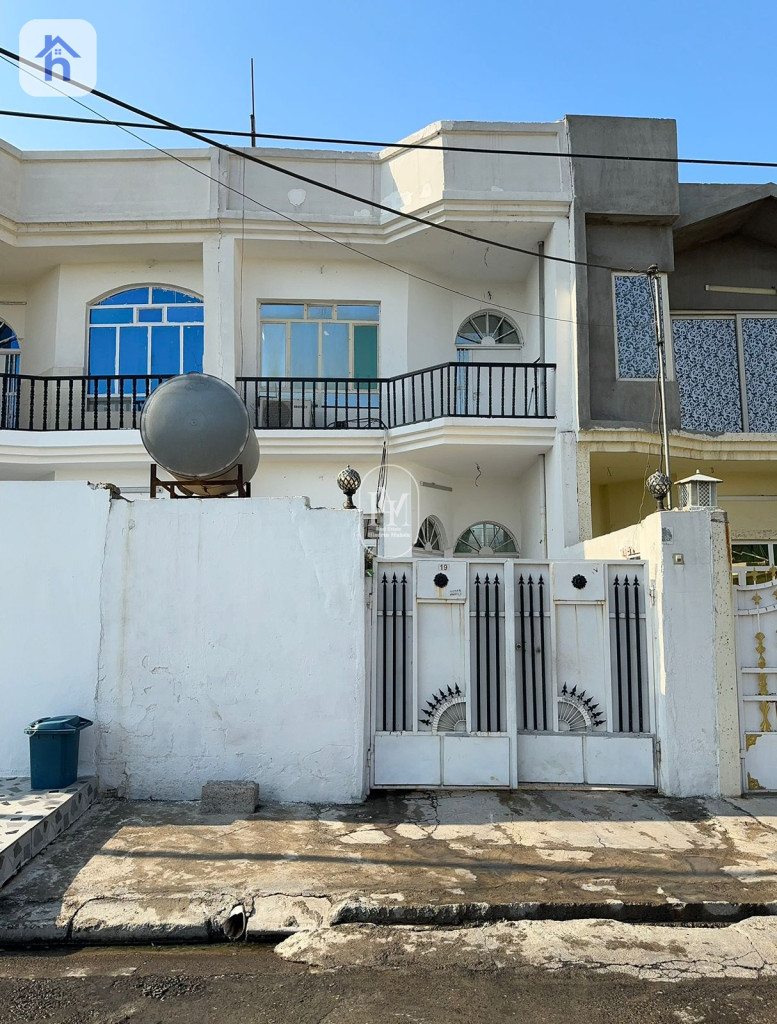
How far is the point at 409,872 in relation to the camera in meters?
5.07

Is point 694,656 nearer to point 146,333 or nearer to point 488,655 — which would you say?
point 488,655

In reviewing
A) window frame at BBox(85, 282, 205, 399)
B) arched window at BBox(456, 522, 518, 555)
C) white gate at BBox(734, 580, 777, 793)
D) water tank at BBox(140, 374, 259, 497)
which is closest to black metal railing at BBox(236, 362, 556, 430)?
window frame at BBox(85, 282, 205, 399)

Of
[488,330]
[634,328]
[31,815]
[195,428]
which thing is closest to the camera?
[31,815]

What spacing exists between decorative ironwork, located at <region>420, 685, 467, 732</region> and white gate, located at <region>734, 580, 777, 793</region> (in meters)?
2.55

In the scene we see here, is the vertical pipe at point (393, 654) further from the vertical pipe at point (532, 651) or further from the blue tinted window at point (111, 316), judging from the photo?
the blue tinted window at point (111, 316)

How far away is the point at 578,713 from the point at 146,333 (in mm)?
10226

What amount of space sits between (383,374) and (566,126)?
4950mm

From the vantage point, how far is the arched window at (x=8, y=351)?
46.3ft

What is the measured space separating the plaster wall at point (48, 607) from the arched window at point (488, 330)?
28.6 feet

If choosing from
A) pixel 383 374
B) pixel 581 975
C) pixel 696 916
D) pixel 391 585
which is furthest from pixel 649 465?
pixel 581 975

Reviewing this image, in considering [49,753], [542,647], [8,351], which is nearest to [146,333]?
[8,351]

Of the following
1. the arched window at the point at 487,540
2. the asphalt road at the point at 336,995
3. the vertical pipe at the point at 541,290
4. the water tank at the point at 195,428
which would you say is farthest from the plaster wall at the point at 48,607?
the vertical pipe at the point at 541,290

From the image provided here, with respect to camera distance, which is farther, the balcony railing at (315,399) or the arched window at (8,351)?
the arched window at (8,351)

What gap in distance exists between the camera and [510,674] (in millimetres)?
7188
